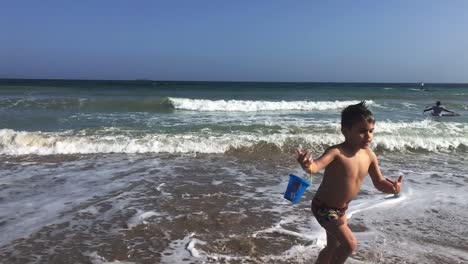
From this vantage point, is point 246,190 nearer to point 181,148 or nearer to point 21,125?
point 181,148

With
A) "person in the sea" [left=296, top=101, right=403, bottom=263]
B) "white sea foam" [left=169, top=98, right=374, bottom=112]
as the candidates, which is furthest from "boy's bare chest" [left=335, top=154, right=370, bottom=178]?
"white sea foam" [left=169, top=98, right=374, bottom=112]

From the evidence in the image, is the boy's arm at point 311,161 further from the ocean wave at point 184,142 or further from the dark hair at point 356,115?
the ocean wave at point 184,142

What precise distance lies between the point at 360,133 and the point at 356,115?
149mm

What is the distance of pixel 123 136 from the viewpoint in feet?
38.8

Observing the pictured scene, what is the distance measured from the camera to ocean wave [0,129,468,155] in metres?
10.5

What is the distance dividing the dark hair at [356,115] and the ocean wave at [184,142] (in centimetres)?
734

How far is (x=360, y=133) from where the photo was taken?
3.35 metres

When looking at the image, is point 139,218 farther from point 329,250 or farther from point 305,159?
point 305,159

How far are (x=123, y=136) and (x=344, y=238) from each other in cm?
927

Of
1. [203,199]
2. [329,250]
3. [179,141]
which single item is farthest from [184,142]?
[329,250]

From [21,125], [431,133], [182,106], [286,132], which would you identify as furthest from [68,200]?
[182,106]

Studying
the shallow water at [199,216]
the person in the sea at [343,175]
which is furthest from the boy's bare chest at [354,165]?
the shallow water at [199,216]

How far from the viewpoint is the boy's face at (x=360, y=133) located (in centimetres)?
332

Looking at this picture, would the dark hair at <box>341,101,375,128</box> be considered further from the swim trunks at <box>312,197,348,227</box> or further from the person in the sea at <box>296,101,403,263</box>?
the swim trunks at <box>312,197,348,227</box>
